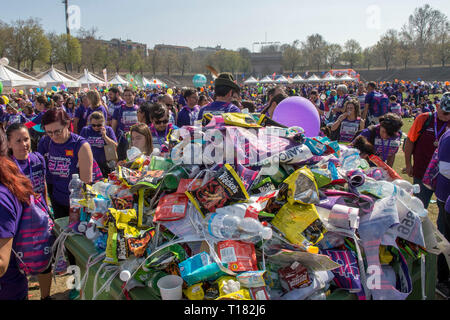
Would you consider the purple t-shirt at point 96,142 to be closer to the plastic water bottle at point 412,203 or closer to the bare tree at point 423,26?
the plastic water bottle at point 412,203

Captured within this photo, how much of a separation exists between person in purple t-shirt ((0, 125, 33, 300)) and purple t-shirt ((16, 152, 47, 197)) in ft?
3.77

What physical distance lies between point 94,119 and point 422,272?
4478 mm

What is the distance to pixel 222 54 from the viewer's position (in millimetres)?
86125

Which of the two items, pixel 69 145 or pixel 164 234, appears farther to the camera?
pixel 69 145

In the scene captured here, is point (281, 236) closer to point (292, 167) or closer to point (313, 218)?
point (313, 218)

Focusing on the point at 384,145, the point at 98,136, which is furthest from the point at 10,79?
the point at 384,145

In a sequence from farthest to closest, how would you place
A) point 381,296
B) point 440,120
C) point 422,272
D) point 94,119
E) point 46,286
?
point 94,119 → point 440,120 → point 46,286 → point 422,272 → point 381,296

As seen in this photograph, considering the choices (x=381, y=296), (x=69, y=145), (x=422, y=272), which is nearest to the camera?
(x=381, y=296)

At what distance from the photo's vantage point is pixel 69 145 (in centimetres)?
337

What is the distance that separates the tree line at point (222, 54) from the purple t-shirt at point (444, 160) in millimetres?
55413

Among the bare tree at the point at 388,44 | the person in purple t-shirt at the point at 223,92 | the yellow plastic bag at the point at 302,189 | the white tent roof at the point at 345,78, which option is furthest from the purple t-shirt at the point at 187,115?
the bare tree at the point at 388,44

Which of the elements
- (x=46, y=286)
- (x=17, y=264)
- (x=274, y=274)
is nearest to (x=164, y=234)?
(x=274, y=274)

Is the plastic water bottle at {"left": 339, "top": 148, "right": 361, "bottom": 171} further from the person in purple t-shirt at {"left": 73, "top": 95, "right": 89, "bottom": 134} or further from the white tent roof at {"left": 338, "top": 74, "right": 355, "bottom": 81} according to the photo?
the white tent roof at {"left": 338, "top": 74, "right": 355, "bottom": 81}

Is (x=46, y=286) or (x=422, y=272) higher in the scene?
(x=422, y=272)
